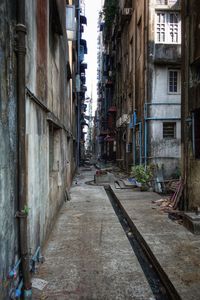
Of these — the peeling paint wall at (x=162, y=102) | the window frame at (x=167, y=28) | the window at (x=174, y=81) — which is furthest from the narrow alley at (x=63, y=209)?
the window frame at (x=167, y=28)

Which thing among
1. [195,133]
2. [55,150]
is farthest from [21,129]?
[195,133]

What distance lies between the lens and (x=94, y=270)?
399cm

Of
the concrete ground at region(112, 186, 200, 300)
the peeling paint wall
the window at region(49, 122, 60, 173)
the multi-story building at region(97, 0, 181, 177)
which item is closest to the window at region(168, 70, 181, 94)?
the multi-story building at region(97, 0, 181, 177)

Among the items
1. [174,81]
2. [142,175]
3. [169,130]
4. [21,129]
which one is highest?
[174,81]

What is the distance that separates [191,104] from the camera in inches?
283

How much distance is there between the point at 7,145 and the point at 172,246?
3.80 m

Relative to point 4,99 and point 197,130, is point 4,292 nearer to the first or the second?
point 4,99

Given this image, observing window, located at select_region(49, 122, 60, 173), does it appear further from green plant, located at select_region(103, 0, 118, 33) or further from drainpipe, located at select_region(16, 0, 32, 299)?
green plant, located at select_region(103, 0, 118, 33)

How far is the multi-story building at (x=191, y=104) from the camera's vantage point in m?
6.93

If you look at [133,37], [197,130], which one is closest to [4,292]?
[197,130]

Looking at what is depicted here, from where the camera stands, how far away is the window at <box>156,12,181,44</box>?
13127 mm

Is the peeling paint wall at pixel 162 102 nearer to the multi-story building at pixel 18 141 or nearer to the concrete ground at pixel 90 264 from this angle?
the concrete ground at pixel 90 264

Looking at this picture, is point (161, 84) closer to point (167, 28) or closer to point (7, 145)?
point (167, 28)

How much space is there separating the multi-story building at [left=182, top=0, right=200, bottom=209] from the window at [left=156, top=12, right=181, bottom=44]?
5.87 metres
